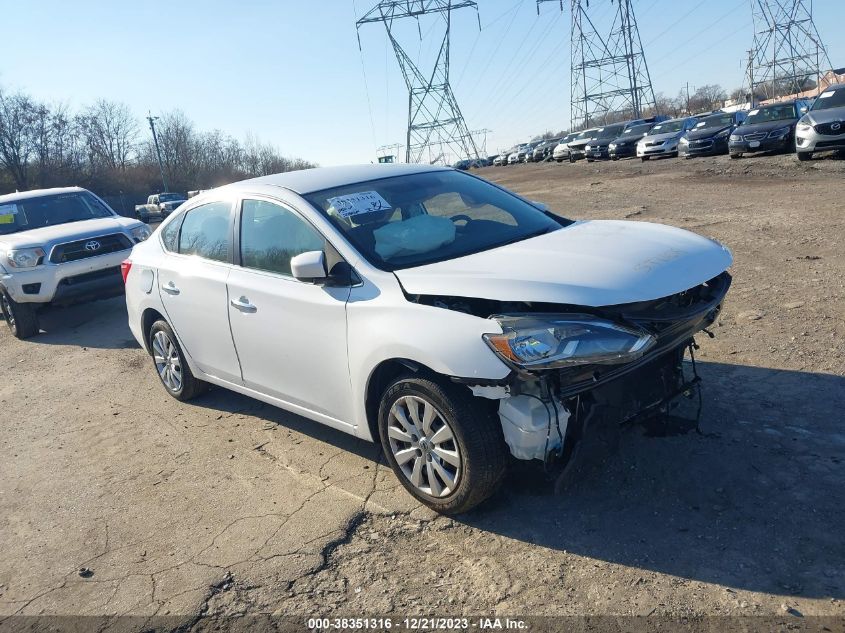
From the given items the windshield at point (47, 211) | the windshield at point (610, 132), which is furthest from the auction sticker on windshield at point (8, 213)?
the windshield at point (610, 132)

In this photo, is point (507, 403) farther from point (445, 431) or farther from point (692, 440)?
point (692, 440)

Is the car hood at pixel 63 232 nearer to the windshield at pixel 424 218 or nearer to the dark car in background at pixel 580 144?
the windshield at pixel 424 218

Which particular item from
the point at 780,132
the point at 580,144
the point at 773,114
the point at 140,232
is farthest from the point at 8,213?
the point at 580,144

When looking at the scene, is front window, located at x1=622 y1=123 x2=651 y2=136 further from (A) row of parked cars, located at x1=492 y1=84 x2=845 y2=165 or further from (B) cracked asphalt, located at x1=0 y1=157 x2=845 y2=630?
(B) cracked asphalt, located at x1=0 y1=157 x2=845 y2=630

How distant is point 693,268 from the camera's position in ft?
10.9

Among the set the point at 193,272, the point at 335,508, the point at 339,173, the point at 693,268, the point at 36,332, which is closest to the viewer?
the point at 693,268

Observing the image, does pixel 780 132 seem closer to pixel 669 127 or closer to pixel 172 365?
pixel 669 127

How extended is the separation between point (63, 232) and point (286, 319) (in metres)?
6.72

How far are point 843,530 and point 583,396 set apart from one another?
1.21 m

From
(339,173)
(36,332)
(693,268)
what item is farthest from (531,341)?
(36,332)

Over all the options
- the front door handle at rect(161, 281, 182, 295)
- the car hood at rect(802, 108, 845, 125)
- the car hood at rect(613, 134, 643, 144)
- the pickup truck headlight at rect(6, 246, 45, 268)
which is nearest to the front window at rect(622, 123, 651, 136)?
the car hood at rect(613, 134, 643, 144)

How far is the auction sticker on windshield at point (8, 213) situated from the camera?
9812 mm

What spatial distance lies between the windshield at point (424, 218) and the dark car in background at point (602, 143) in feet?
99.1

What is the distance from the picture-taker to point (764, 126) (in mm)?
19953
